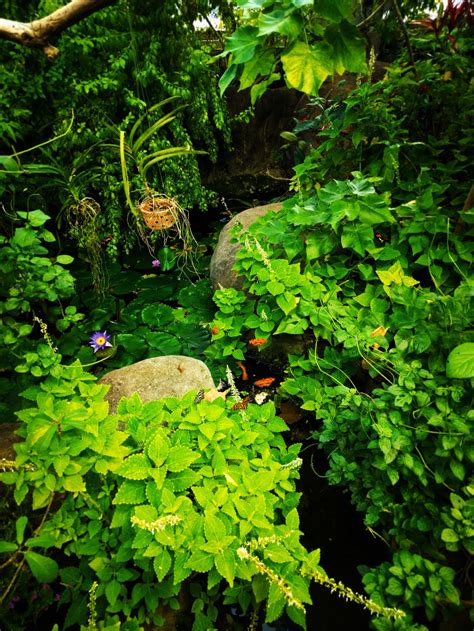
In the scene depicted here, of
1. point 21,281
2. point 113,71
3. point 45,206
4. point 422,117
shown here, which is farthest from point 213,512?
point 113,71

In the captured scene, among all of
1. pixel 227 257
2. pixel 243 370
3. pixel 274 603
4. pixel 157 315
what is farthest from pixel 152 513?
pixel 227 257

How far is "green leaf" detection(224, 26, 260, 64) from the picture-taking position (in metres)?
0.91

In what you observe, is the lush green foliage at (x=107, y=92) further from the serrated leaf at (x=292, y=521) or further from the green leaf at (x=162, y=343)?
the serrated leaf at (x=292, y=521)

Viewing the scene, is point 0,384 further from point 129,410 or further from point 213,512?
point 213,512

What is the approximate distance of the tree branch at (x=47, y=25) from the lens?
1824mm

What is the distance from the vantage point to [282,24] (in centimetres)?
79

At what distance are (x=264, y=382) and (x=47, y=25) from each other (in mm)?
2349

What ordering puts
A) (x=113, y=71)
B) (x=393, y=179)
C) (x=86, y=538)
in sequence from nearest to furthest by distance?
(x=86, y=538), (x=393, y=179), (x=113, y=71)

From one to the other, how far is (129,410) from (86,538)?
1.44 feet

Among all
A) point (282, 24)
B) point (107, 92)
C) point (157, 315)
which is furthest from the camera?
point (107, 92)

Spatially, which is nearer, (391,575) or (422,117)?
(391,575)

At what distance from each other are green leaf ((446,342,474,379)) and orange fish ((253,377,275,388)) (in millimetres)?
1374

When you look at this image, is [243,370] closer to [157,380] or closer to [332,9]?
[157,380]

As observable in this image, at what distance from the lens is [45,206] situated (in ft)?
10.6
